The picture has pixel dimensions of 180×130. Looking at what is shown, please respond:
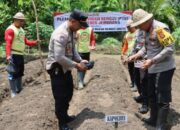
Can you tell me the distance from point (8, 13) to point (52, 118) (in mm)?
9878

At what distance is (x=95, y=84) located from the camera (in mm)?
9000

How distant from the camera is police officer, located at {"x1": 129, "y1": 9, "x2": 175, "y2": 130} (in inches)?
227

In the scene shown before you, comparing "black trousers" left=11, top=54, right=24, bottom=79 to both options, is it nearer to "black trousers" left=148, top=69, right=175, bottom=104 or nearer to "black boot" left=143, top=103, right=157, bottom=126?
"black boot" left=143, top=103, right=157, bottom=126

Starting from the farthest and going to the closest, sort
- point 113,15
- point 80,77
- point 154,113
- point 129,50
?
point 113,15, point 80,77, point 129,50, point 154,113

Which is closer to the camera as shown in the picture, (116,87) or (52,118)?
(52,118)

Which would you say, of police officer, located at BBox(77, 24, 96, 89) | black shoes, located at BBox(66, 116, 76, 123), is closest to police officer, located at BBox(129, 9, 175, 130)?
black shoes, located at BBox(66, 116, 76, 123)

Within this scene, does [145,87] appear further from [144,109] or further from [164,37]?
[164,37]

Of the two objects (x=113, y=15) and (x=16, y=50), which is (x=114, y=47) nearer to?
(x=113, y=15)

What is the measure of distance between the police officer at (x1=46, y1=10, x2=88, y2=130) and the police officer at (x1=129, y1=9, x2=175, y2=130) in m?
0.84

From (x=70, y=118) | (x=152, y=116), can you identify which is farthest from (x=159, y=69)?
(x=70, y=118)

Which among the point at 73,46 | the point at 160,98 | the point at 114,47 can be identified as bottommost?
the point at 114,47

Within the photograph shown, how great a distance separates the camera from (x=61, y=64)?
5.91 meters

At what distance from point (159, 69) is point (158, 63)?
0.30 feet

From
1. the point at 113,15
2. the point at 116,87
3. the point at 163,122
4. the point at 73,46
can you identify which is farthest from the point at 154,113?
the point at 113,15
